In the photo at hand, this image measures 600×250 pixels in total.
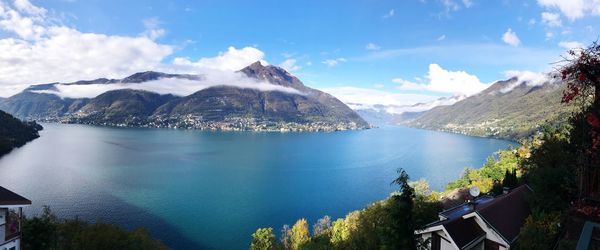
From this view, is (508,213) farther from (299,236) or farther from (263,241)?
(299,236)

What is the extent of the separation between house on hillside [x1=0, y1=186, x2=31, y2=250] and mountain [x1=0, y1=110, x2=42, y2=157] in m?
125

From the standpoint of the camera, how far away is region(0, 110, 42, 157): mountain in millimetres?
119938

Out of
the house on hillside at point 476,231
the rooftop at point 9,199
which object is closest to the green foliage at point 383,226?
the house on hillside at point 476,231

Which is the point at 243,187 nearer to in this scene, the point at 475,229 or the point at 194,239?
the point at 194,239

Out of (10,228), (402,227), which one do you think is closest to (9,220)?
(10,228)

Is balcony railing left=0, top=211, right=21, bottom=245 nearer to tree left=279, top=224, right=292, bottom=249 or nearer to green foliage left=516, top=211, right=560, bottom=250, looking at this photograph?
green foliage left=516, top=211, right=560, bottom=250

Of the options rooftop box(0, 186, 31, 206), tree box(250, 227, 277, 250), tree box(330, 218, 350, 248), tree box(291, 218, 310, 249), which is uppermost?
rooftop box(0, 186, 31, 206)

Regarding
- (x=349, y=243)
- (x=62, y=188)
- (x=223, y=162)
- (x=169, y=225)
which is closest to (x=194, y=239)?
(x=169, y=225)

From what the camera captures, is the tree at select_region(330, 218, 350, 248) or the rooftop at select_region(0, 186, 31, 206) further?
the tree at select_region(330, 218, 350, 248)

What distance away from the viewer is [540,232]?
49.8 feet

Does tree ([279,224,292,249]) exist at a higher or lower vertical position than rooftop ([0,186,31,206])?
lower

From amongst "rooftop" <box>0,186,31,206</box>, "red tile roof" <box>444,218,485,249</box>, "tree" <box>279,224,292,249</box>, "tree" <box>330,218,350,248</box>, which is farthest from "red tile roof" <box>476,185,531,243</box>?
"tree" <box>279,224,292,249</box>

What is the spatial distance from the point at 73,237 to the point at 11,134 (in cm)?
14068

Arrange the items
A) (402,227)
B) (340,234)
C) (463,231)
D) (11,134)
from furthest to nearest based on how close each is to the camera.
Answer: (11,134) → (340,234) → (463,231) → (402,227)
